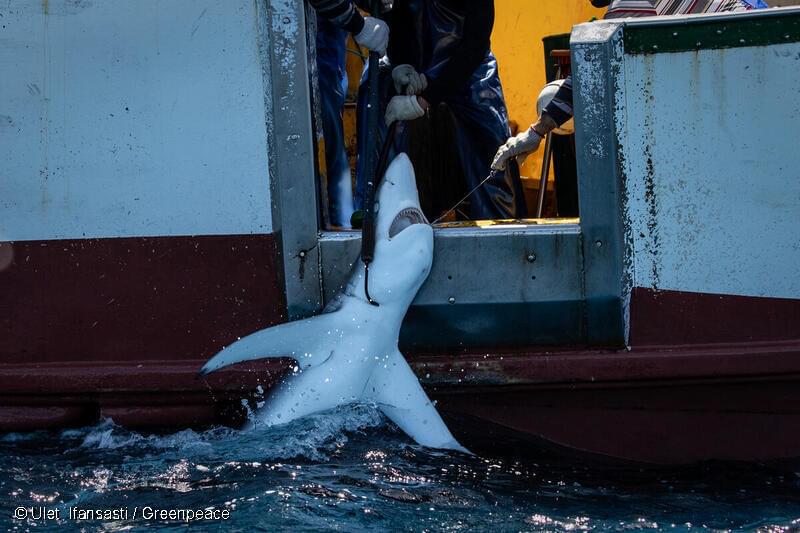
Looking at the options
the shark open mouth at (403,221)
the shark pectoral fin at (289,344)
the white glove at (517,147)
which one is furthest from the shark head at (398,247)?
the white glove at (517,147)

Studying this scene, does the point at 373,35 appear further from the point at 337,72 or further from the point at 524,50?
the point at 524,50

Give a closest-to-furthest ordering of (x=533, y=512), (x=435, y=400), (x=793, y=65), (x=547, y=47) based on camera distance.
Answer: (x=533, y=512) < (x=793, y=65) < (x=435, y=400) < (x=547, y=47)

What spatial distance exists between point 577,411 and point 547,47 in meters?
2.41

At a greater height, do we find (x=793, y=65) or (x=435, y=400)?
(x=793, y=65)

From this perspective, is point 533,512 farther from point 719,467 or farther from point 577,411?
point 719,467

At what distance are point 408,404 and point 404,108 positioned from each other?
128cm

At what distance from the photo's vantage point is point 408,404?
390cm

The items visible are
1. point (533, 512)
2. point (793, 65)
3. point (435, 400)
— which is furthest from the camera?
point (435, 400)

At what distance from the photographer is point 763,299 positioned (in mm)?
3883

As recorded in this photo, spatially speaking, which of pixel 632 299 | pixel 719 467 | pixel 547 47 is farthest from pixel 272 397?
pixel 547 47

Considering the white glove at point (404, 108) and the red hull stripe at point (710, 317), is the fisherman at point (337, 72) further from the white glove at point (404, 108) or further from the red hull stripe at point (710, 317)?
the red hull stripe at point (710, 317)

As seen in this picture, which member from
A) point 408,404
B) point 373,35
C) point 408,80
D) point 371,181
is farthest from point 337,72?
point 408,404

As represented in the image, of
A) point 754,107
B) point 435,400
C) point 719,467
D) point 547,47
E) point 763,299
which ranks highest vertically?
point 547,47

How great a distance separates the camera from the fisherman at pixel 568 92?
14.1 ft
